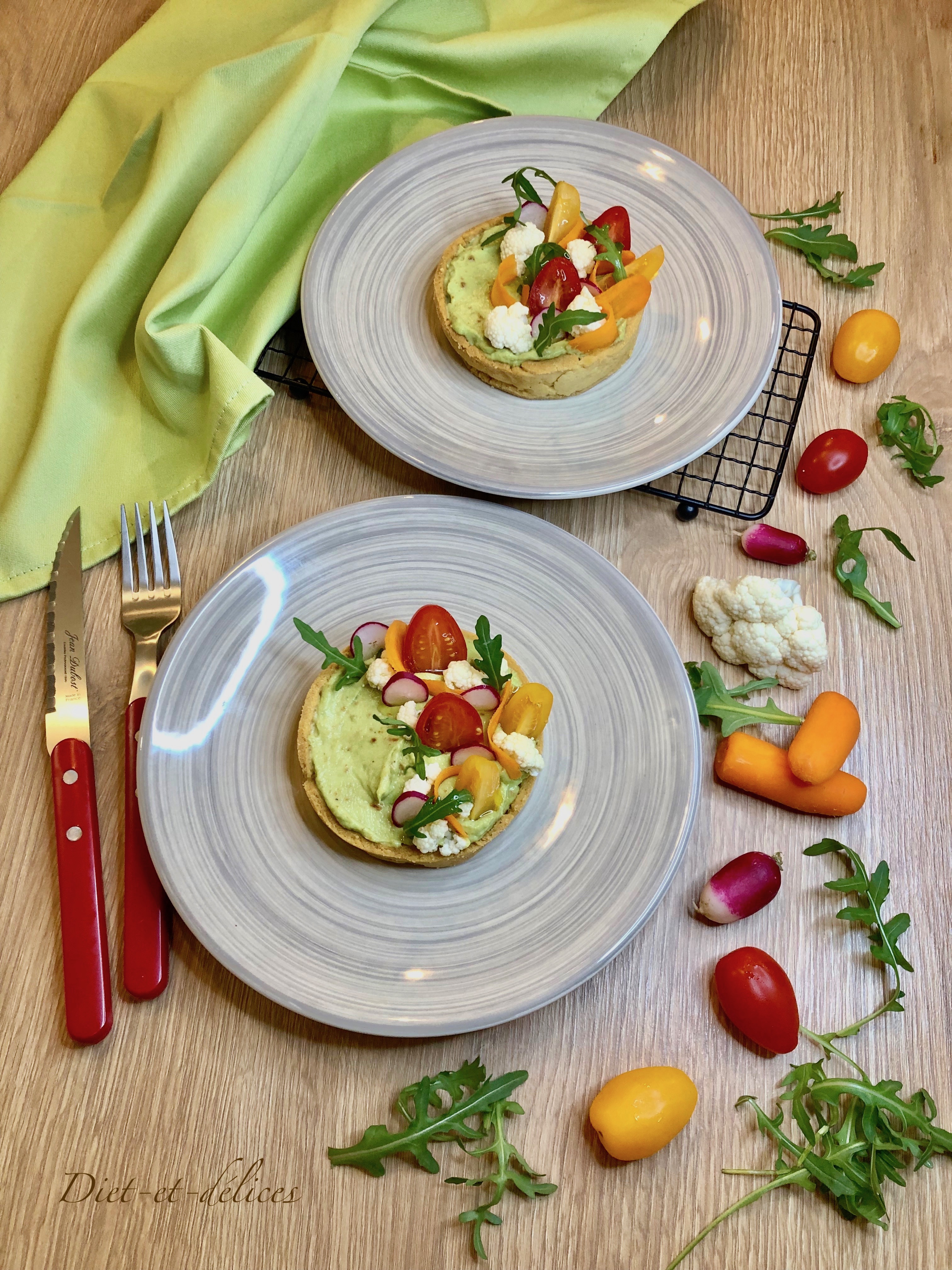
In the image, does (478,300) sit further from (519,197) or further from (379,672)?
(379,672)

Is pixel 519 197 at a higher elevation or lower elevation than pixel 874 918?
higher

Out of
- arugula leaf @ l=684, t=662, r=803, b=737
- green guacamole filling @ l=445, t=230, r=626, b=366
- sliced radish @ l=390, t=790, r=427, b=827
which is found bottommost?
arugula leaf @ l=684, t=662, r=803, b=737

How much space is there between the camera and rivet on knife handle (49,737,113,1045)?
1662 millimetres

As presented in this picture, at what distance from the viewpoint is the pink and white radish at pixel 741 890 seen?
1777mm

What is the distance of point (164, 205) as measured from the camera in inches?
84.5

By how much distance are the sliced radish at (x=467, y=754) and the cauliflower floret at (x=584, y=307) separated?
85 centimetres

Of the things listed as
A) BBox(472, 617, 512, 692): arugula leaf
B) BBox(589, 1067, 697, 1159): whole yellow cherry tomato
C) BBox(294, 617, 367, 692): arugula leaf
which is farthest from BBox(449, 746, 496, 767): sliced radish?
BBox(589, 1067, 697, 1159): whole yellow cherry tomato

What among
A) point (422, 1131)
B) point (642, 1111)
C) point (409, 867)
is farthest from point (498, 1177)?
point (409, 867)

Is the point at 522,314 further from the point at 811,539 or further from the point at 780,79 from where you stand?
the point at 780,79

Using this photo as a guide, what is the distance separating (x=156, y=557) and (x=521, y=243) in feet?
3.06

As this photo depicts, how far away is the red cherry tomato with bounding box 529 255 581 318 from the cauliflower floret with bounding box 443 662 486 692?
74 centimetres

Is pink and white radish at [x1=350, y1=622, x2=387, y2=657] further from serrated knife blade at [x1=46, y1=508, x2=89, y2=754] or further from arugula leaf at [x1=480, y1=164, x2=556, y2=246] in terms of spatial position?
arugula leaf at [x1=480, y1=164, x2=556, y2=246]

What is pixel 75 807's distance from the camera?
5.80 ft

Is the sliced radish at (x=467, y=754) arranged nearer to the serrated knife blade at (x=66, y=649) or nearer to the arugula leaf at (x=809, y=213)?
the serrated knife blade at (x=66, y=649)
